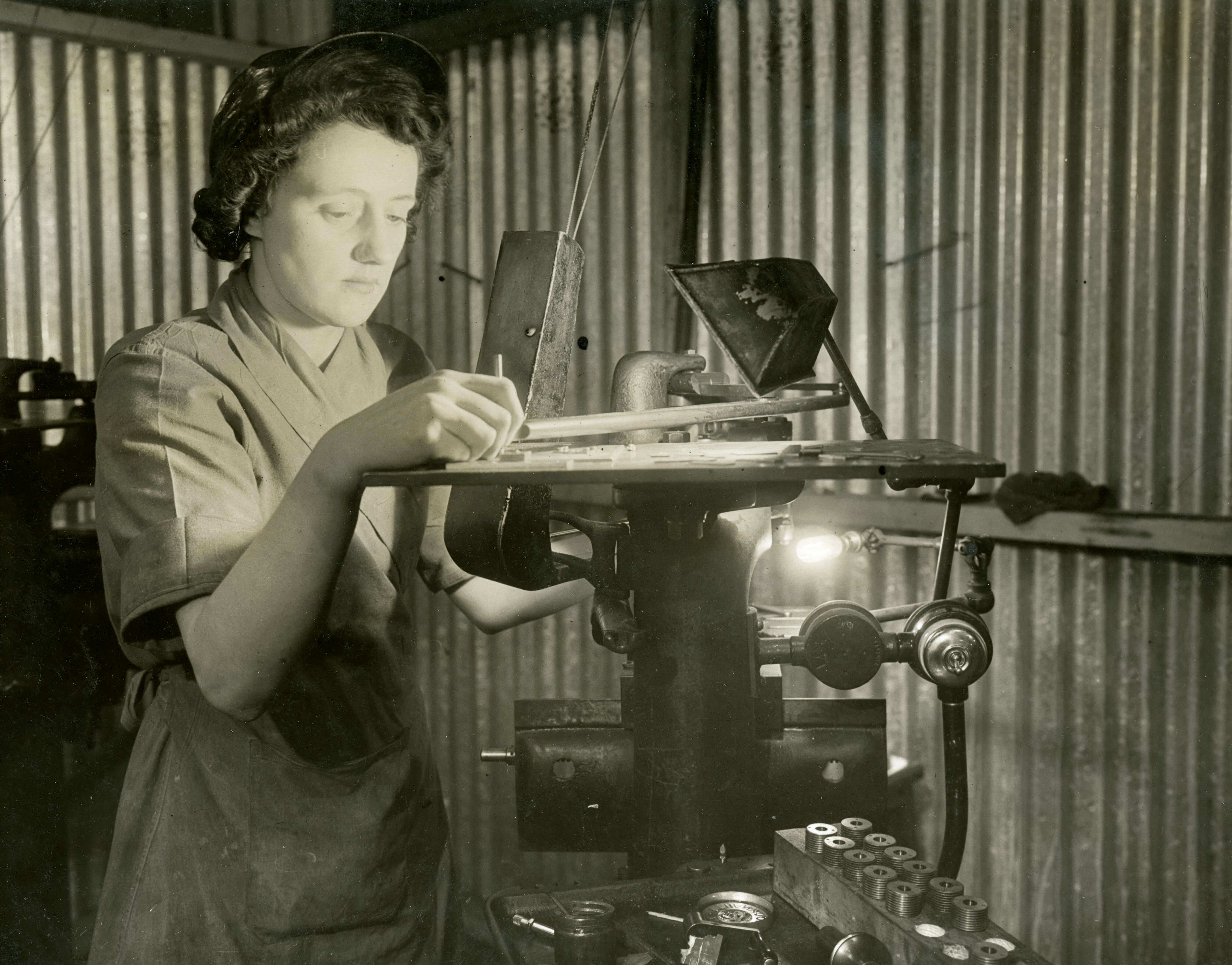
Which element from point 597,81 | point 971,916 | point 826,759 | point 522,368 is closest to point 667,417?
point 522,368

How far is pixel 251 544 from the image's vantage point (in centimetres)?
111

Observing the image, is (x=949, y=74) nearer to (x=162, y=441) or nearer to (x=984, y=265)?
(x=984, y=265)

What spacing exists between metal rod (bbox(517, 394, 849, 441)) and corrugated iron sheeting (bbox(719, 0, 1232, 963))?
0.64m

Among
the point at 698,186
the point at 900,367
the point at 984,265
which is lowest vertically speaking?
the point at 900,367

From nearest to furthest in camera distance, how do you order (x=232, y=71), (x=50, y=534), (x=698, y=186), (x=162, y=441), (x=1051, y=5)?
(x=162, y=441), (x=232, y=71), (x=1051, y=5), (x=698, y=186), (x=50, y=534)

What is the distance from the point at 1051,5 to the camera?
6.03 feet

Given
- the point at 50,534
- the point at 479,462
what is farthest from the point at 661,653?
the point at 50,534

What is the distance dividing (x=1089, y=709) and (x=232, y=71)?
2.03 meters

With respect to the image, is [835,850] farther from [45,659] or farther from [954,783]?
[45,659]

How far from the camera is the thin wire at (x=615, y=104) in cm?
194

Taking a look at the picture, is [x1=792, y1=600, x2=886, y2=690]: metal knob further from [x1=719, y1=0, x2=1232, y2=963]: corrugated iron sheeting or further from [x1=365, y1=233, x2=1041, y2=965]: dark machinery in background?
[x1=719, y1=0, x2=1232, y2=963]: corrugated iron sheeting

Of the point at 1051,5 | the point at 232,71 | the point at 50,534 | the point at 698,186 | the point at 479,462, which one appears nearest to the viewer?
the point at 479,462

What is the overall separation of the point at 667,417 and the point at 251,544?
1.68ft

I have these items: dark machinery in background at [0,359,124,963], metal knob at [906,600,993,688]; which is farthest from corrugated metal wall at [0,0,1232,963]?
metal knob at [906,600,993,688]
